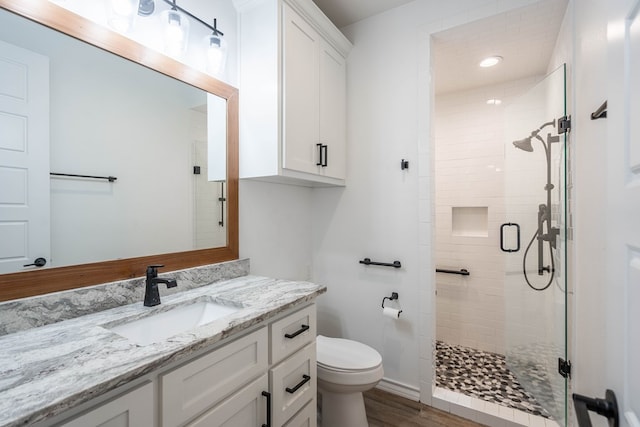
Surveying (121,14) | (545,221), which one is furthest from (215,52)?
(545,221)

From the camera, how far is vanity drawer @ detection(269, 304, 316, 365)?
3.82 ft

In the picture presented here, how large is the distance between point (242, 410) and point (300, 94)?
162 centimetres

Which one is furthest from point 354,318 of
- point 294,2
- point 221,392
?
point 294,2

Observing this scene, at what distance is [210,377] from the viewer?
91 centimetres

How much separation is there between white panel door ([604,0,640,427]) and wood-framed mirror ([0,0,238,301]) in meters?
1.58

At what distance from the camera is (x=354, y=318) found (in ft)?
7.50

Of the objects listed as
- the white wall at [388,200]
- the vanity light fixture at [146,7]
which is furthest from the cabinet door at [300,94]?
the vanity light fixture at [146,7]

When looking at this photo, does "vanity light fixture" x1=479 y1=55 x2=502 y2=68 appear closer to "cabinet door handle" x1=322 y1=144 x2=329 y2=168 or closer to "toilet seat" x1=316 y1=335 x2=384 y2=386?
"cabinet door handle" x1=322 y1=144 x2=329 y2=168

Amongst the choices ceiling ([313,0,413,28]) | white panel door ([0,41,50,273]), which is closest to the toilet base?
white panel door ([0,41,50,273])

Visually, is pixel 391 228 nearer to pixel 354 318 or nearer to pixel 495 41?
pixel 354 318

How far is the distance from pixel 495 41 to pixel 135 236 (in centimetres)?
255

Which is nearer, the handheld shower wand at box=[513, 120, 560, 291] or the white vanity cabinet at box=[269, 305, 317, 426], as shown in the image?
the white vanity cabinet at box=[269, 305, 317, 426]

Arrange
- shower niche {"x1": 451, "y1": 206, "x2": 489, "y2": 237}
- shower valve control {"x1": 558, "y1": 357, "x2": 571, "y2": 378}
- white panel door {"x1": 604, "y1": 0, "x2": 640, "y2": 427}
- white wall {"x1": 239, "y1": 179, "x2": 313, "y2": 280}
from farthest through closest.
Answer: shower niche {"x1": 451, "y1": 206, "x2": 489, "y2": 237}
white wall {"x1": 239, "y1": 179, "x2": 313, "y2": 280}
shower valve control {"x1": 558, "y1": 357, "x2": 571, "y2": 378}
white panel door {"x1": 604, "y1": 0, "x2": 640, "y2": 427}

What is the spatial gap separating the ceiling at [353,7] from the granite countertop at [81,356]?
207 cm
